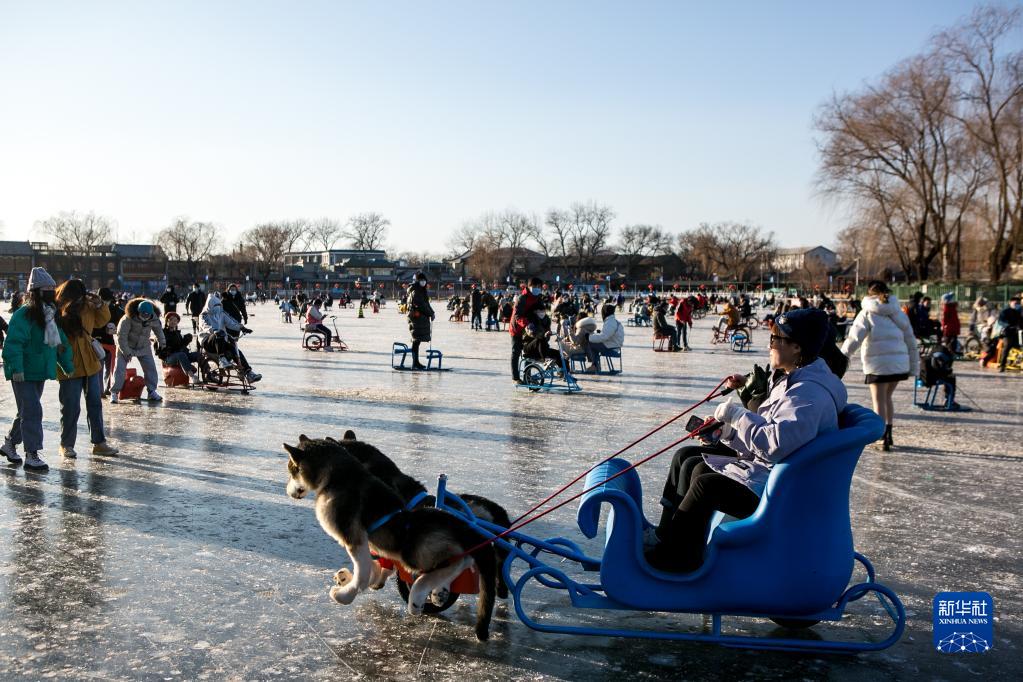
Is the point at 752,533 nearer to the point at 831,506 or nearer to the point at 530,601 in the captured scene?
the point at 831,506

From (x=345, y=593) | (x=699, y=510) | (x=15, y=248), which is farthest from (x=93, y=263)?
(x=699, y=510)

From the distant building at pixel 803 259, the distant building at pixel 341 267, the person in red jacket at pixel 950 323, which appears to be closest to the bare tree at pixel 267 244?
the distant building at pixel 341 267

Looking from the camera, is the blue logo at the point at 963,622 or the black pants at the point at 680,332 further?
the black pants at the point at 680,332

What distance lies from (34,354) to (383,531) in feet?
14.5

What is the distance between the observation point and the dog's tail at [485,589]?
12.3ft

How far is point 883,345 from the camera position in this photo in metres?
8.33

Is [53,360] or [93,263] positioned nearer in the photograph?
[53,360]

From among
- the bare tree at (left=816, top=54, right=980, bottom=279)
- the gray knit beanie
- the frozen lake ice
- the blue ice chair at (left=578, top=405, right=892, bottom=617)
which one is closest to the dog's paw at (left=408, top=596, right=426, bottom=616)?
the frozen lake ice

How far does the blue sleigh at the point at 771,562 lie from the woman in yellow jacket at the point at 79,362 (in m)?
4.86

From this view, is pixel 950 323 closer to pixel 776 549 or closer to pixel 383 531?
pixel 776 549

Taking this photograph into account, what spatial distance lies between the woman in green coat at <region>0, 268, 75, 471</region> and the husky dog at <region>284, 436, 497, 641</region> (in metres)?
3.89

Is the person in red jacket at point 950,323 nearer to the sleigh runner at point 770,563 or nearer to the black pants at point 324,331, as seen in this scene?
the black pants at point 324,331

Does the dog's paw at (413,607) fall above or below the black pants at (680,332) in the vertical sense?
below

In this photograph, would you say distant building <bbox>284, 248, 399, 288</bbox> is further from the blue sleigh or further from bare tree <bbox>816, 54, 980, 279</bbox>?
the blue sleigh
